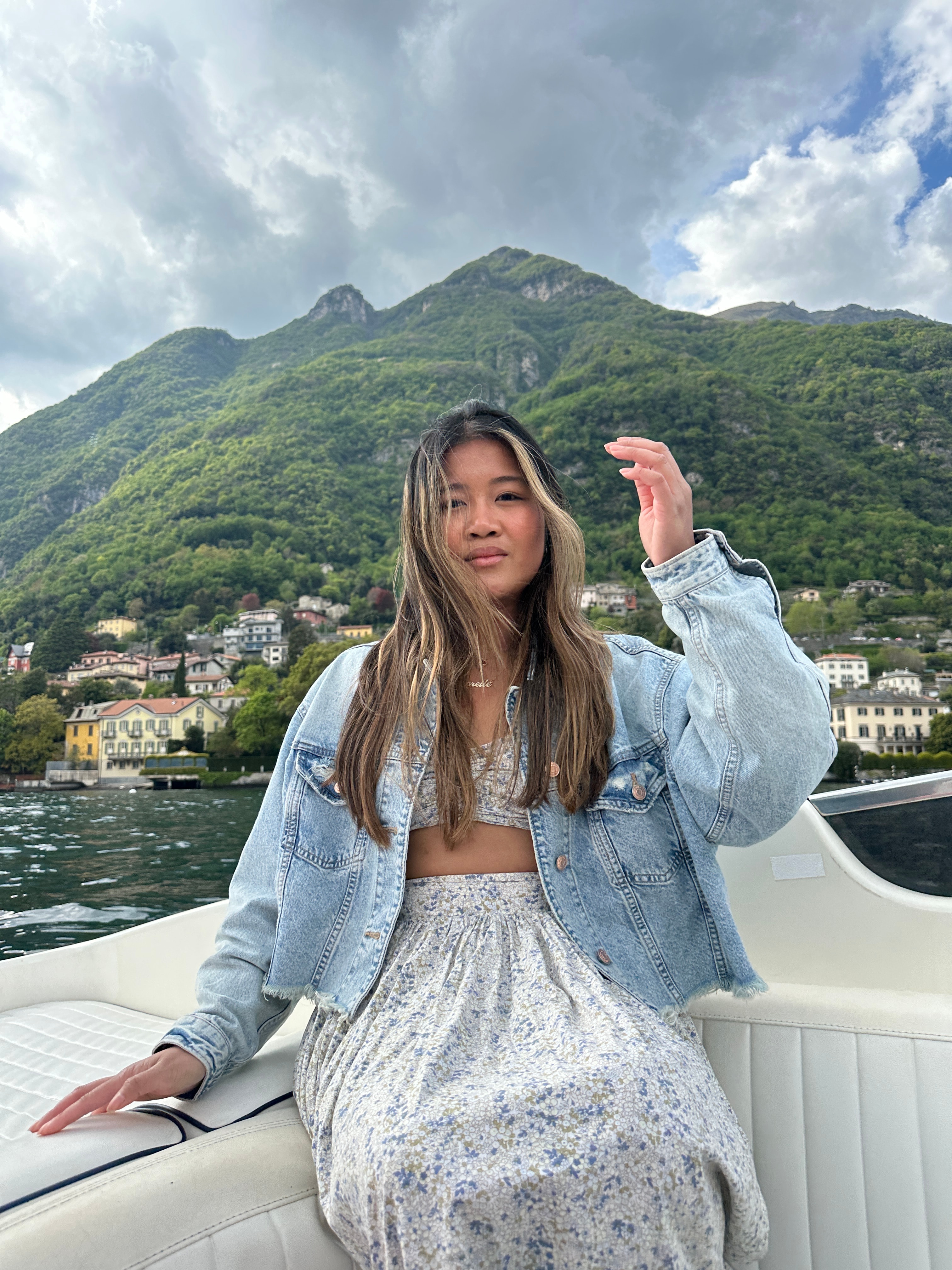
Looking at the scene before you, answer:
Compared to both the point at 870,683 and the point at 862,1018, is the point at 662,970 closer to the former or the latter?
the point at 862,1018

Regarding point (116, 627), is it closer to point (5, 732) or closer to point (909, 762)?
point (5, 732)

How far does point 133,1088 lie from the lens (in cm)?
87

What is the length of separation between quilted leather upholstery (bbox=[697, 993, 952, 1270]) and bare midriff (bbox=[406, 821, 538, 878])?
1.41 ft

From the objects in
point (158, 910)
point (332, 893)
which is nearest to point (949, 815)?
point (332, 893)

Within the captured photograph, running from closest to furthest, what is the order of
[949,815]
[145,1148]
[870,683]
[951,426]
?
[145,1148]
[949,815]
[870,683]
[951,426]

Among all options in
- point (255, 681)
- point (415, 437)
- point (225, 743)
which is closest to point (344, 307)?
point (255, 681)

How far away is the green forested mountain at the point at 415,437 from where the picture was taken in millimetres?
42156

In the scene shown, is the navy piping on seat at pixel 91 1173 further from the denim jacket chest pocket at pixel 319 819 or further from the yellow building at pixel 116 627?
the yellow building at pixel 116 627

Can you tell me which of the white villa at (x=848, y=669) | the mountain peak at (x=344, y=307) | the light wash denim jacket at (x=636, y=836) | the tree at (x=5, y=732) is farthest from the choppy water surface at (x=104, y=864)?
the mountain peak at (x=344, y=307)

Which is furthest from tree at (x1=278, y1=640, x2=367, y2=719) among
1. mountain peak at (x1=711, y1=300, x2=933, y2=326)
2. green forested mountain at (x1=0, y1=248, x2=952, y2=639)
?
mountain peak at (x1=711, y1=300, x2=933, y2=326)

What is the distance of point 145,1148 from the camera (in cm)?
79

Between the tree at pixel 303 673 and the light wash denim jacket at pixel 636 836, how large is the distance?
3252cm

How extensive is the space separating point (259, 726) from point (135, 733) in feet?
16.8

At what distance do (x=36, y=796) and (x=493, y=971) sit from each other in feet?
101
